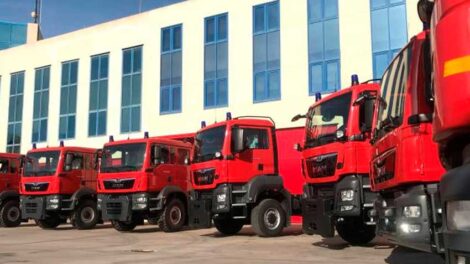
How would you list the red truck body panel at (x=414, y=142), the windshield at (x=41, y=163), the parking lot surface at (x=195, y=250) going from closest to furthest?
the red truck body panel at (x=414, y=142) → the parking lot surface at (x=195, y=250) → the windshield at (x=41, y=163)

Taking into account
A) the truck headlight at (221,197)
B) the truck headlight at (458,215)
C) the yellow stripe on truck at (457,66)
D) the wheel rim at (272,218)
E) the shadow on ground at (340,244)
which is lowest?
the shadow on ground at (340,244)

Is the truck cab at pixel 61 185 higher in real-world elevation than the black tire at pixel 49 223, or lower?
higher

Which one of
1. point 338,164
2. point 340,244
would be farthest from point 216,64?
point 338,164

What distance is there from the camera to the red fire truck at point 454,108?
3.82 m

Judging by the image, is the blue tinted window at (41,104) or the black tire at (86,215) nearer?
the black tire at (86,215)

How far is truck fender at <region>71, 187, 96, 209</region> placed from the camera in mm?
17922

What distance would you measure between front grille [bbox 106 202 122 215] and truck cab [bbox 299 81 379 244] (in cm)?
711

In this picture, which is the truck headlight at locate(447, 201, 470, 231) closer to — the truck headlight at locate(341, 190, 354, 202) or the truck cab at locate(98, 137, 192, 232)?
the truck headlight at locate(341, 190, 354, 202)

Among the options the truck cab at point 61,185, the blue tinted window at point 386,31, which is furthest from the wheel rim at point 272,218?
A: the blue tinted window at point 386,31

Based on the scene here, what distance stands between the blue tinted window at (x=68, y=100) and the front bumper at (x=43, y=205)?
45.2 feet

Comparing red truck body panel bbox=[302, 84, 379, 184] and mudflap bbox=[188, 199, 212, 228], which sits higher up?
red truck body panel bbox=[302, 84, 379, 184]

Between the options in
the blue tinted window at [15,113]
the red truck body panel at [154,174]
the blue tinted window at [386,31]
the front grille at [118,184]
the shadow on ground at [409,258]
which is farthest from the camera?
the blue tinted window at [15,113]

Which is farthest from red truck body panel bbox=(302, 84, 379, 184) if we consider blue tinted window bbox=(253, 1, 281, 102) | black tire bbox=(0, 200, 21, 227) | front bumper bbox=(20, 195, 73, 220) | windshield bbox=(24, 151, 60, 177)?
blue tinted window bbox=(253, 1, 281, 102)

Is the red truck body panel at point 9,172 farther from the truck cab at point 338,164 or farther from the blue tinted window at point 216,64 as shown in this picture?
the truck cab at point 338,164
